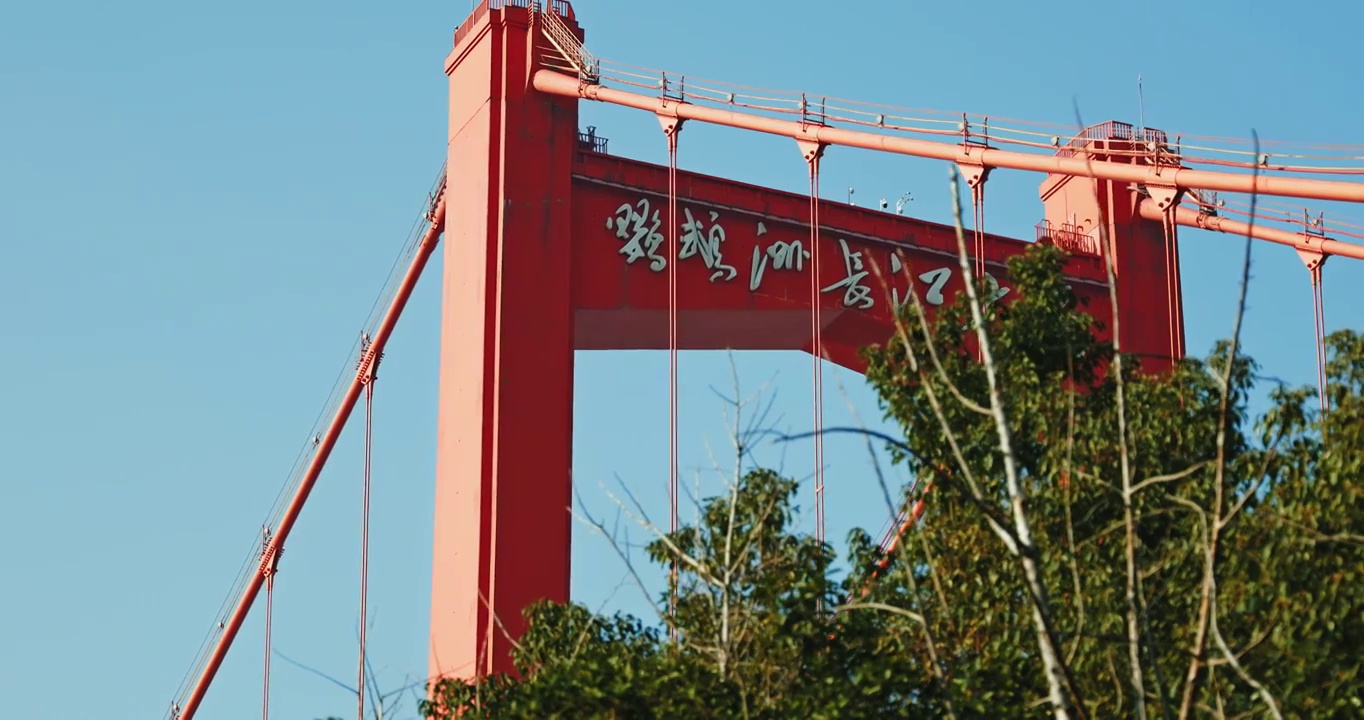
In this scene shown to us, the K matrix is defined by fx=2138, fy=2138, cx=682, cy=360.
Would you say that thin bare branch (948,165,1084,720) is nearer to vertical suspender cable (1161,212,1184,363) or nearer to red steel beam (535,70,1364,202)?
red steel beam (535,70,1364,202)

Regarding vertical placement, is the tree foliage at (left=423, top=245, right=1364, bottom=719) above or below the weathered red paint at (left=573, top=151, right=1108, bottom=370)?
below

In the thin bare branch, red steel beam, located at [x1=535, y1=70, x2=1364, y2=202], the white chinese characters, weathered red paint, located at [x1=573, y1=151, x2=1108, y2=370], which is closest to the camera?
the thin bare branch

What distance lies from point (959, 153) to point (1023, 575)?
445 inches

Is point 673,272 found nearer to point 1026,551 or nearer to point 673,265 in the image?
point 673,265

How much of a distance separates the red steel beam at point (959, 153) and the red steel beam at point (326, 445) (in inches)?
138

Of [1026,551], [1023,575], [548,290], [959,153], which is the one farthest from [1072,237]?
[1026,551]

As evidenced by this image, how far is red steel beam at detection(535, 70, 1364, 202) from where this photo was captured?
768 inches

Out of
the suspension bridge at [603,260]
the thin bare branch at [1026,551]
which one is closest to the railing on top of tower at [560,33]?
the suspension bridge at [603,260]

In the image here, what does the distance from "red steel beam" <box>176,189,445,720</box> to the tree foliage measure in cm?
1257

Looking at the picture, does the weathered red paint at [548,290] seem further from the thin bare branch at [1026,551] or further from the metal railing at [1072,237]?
the thin bare branch at [1026,551]

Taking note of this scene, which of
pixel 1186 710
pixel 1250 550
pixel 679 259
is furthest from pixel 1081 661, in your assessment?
pixel 679 259

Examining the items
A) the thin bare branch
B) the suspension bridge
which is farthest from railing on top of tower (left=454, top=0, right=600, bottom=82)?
the thin bare branch

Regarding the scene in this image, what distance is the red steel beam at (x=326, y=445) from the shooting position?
Result: 1142 inches

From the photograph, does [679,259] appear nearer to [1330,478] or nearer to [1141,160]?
[1141,160]
